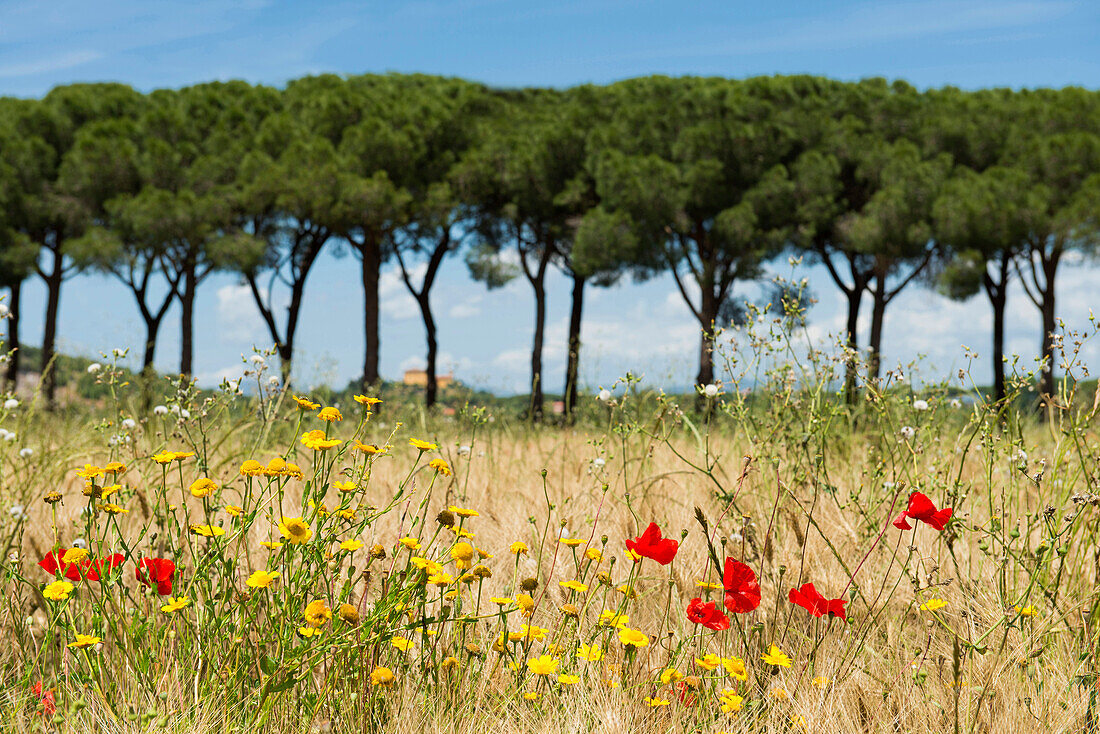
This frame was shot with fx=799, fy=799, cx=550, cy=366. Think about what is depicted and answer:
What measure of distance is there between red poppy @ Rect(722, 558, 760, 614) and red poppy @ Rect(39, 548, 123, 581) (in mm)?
1374

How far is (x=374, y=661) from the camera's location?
1867 mm

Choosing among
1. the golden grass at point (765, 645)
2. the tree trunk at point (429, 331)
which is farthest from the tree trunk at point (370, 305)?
the golden grass at point (765, 645)

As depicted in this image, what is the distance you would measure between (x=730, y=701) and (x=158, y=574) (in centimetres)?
135

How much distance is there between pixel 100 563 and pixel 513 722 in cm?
102

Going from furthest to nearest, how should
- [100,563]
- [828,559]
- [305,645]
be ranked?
[828,559] → [100,563] → [305,645]

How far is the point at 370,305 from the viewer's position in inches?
650

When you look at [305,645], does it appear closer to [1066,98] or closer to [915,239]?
[915,239]

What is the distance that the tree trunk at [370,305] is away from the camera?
16.2 meters

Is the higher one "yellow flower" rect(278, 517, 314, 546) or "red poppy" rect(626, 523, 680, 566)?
"yellow flower" rect(278, 517, 314, 546)

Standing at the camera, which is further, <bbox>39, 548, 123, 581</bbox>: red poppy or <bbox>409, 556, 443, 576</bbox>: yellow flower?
<bbox>39, 548, 123, 581</bbox>: red poppy

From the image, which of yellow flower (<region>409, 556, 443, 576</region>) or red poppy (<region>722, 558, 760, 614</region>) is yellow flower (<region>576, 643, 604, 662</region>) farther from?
yellow flower (<region>409, 556, 443, 576</region>)

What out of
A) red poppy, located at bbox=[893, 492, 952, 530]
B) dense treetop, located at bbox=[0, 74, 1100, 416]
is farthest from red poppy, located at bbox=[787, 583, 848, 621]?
dense treetop, located at bbox=[0, 74, 1100, 416]

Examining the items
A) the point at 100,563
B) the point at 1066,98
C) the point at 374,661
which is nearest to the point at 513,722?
the point at 374,661

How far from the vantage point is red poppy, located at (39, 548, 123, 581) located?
1795 millimetres
